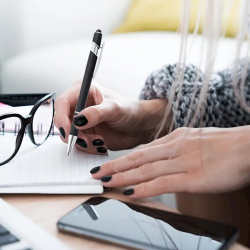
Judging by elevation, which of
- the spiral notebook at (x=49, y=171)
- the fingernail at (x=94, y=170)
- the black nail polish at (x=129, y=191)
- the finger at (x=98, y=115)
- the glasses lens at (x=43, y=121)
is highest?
the finger at (x=98, y=115)

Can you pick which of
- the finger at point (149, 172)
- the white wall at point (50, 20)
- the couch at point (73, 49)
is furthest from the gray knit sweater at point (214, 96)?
the white wall at point (50, 20)

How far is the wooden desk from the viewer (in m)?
0.30

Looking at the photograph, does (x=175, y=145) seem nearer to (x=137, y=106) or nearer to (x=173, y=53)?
(x=137, y=106)

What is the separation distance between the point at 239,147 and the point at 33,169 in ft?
0.70

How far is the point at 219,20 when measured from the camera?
0.31 metres

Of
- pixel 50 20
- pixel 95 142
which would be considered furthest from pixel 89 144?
pixel 50 20

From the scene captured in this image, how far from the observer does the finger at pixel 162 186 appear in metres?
0.38

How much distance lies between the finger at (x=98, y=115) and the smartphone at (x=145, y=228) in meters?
0.13

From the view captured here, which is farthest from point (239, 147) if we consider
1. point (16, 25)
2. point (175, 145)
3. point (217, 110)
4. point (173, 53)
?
point (16, 25)

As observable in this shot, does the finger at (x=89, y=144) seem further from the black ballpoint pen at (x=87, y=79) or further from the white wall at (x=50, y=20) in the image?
the white wall at (x=50, y=20)

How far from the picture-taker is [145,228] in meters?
0.32

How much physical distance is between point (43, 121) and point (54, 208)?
187 mm

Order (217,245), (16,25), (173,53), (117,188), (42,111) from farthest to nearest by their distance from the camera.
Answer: (16,25)
(173,53)
(42,111)
(117,188)
(217,245)

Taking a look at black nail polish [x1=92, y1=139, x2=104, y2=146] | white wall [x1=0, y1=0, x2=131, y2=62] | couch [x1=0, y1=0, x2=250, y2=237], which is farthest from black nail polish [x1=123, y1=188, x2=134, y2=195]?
white wall [x1=0, y1=0, x2=131, y2=62]
